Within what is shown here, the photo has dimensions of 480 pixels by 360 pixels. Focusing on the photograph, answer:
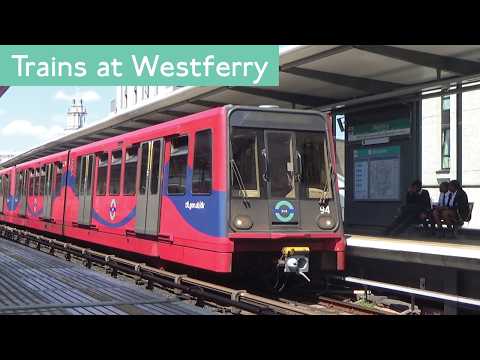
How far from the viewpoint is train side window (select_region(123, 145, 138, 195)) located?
10770mm

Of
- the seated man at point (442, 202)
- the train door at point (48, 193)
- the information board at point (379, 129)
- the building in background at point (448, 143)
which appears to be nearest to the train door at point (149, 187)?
the information board at point (379, 129)

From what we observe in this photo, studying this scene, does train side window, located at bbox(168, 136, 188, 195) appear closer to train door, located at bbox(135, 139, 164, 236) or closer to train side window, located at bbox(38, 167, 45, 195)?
→ train door, located at bbox(135, 139, 164, 236)

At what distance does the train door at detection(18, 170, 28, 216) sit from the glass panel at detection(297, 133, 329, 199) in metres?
14.0

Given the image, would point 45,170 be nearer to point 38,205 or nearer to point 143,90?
point 38,205

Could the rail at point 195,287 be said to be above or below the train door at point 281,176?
below

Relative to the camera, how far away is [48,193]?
16.9 m

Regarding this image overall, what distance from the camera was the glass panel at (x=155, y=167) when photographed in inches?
387

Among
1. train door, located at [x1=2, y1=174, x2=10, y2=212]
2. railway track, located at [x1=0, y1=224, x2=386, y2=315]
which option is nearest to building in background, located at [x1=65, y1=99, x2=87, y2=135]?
train door, located at [x1=2, y1=174, x2=10, y2=212]

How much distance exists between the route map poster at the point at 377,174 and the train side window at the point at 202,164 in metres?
5.23

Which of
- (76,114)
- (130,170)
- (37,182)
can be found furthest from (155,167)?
(76,114)

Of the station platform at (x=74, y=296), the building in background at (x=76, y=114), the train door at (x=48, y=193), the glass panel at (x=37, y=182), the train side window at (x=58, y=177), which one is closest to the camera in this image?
the station platform at (x=74, y=296)

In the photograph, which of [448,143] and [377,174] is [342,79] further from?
[448,143]

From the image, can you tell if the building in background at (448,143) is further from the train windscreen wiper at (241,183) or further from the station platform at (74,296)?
the station platform at (74,296)

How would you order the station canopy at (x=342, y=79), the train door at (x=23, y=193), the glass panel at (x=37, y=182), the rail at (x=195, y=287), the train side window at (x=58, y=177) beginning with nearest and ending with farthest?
the rail at (x=195, y=287)
the station canopy at (x=342, y=79)
the train side window at (x=58, y=177)
the glass panel at (x=37, y=182)
the train door at (x=23, y=193)
